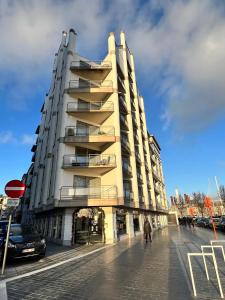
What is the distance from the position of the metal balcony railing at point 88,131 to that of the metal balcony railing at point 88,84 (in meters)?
4.59

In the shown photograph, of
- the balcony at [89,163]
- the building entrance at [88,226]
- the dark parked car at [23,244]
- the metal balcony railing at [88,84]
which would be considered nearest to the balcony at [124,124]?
the metal balcony railing at [88,84]

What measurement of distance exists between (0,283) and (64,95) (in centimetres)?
1868

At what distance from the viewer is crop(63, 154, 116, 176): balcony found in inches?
773

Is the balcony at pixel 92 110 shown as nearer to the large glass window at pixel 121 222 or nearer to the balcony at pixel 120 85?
the balcony at pixel 120 85

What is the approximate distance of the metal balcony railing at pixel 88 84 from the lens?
912 inches

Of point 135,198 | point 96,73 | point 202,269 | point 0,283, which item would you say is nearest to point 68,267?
point 0,283

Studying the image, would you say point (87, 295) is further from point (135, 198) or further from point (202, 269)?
point (135, 198)

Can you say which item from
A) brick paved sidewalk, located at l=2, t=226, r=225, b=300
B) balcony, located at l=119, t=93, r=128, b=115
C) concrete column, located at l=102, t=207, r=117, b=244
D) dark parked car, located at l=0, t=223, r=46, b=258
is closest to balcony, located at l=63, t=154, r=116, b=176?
concrete column, located at l=102, t=207, r=117, b=244

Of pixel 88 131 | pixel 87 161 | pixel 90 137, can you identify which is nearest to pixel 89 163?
pixel 87 161

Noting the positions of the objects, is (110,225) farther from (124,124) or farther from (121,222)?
(124,124)

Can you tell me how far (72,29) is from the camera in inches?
1005

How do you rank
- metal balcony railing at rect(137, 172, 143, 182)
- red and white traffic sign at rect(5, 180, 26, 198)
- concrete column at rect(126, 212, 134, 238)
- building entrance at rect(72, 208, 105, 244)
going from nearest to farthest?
1. red and white traffic sign at rect(5, 180, 26, 198)
2. building entrance at rect(72, 208, 105, 244)
3. concrete column at rect(126, 212, 134, 238)
4. metal balcony railing at rect(137, 172, 143, 182)

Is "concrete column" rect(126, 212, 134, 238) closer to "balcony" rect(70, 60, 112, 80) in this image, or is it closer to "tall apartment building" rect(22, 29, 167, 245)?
"tall apartment building" rect(22, 29, 167, 245)

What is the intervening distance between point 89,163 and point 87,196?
3199mm
